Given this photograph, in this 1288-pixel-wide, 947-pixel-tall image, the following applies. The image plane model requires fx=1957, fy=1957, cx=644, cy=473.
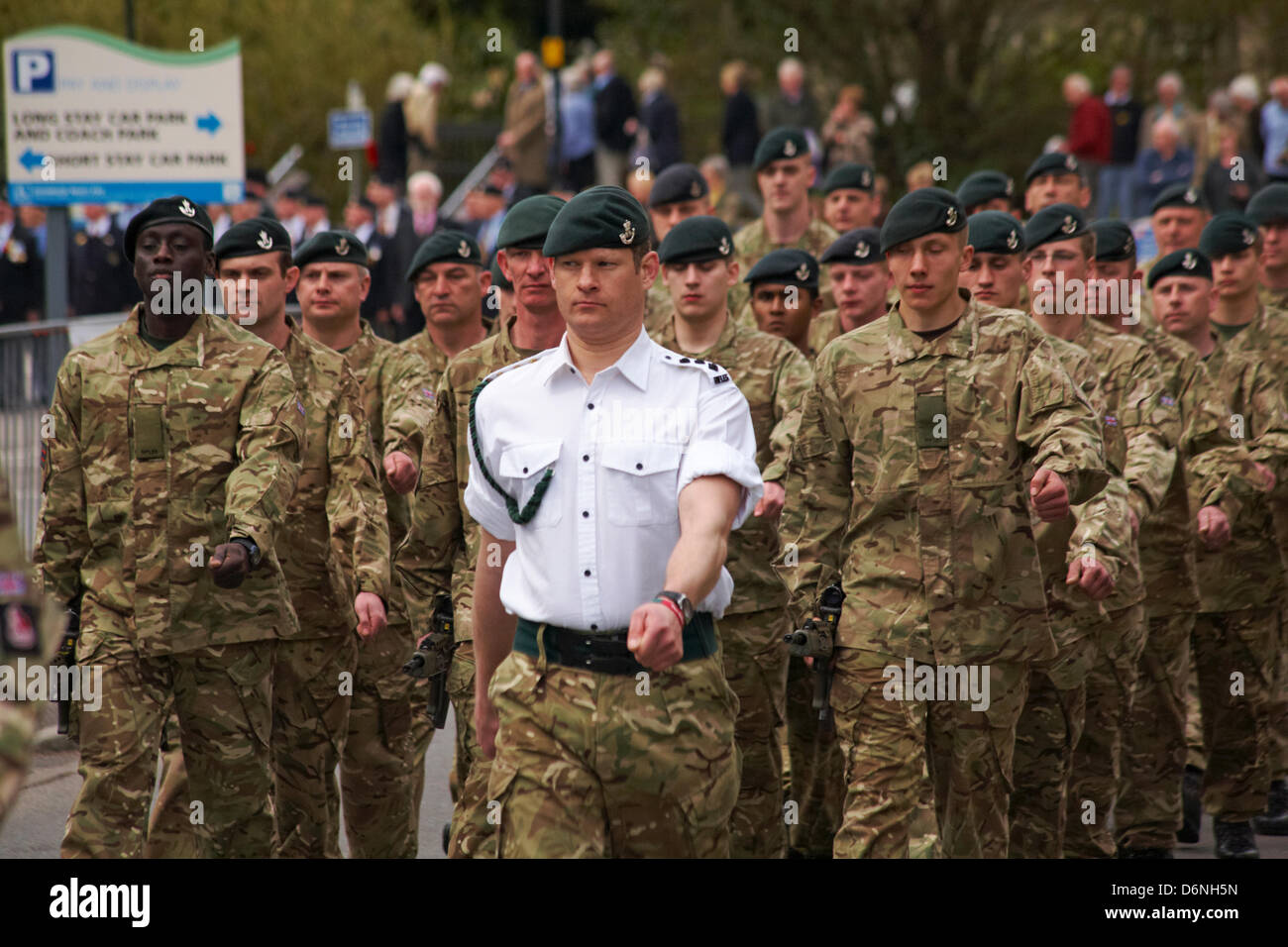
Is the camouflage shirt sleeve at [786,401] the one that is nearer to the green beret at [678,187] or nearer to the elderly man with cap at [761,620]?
the elderly man with cap at [761,620]

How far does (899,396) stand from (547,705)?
210 centimetres

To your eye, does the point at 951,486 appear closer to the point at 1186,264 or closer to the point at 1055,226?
the point at 1055,226

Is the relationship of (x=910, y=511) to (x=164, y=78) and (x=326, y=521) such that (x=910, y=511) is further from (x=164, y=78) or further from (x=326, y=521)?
(x=164, y=78)

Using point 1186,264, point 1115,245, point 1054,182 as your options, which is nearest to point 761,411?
point 1115,245

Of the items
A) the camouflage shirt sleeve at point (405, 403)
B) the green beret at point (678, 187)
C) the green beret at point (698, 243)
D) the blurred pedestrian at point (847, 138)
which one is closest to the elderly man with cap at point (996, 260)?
the green beret at point (698, 243)

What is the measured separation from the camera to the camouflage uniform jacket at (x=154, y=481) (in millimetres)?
6863

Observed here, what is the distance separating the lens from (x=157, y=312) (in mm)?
6973

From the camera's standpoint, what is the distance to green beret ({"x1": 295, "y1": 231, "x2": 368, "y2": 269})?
905 cm

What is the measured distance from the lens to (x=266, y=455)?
685 cm

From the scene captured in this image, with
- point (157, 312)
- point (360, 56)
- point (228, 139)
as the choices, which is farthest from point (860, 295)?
point (360, 56)

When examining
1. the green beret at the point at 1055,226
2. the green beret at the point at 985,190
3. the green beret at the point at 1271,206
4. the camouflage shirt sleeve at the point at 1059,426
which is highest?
the green beret at the point at 985,190

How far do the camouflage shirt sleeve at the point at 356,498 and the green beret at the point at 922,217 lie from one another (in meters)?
2.32

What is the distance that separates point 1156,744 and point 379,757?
3439 millimetres
